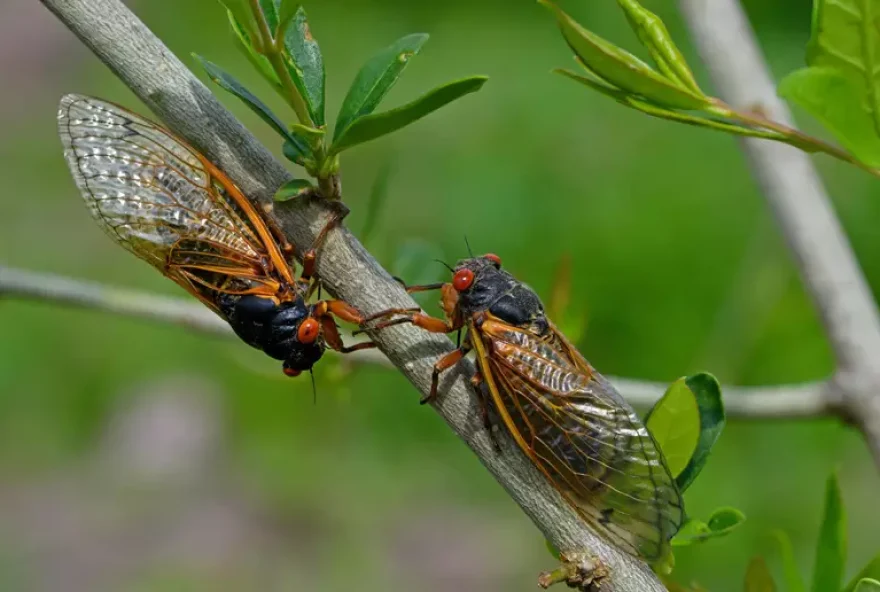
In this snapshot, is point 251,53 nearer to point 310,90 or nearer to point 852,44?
point 310,90

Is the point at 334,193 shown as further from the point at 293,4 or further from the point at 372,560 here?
the point at 372,560

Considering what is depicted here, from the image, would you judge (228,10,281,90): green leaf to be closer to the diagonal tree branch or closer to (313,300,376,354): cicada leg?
(313,300,376,354): cicada leg

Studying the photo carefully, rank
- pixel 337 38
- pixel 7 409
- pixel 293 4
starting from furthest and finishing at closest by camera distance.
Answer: pixel 337 38 < pixel 7 409 < pixel 293 4

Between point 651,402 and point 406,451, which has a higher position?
point 651,402

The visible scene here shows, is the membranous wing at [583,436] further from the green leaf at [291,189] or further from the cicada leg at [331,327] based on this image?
the green leaf at [291,189]

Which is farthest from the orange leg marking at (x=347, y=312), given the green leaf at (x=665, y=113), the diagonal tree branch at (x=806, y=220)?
the diagonal tree branch at (x=806, y=220)

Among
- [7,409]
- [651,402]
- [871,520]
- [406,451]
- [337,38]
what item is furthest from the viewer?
[337,38]

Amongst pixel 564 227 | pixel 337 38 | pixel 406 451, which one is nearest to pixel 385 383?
pixel 406 451
